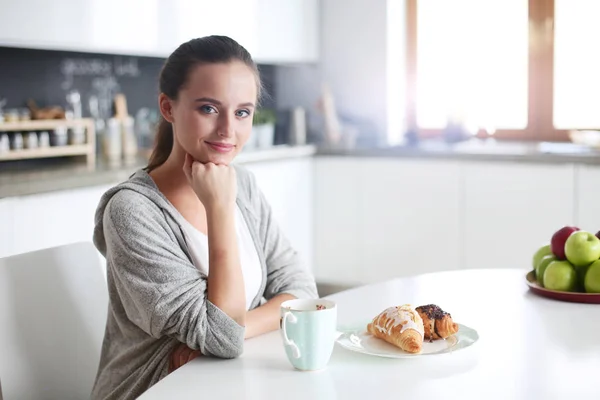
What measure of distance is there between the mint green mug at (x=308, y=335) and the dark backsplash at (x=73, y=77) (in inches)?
77.1

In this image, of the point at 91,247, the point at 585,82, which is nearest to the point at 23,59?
the point at 91,247

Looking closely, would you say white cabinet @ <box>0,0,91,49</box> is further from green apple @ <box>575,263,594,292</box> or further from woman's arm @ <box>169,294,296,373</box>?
green apple @ <box>575,263,594,292</box>

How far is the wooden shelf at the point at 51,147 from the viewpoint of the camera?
2.90 metres

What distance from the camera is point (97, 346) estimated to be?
5.33ft

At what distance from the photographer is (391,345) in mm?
1307

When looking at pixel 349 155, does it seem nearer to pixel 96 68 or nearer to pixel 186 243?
pixel 96 68

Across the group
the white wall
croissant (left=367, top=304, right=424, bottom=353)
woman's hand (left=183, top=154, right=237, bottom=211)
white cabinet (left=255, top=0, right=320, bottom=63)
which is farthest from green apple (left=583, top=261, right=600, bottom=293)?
the white wall

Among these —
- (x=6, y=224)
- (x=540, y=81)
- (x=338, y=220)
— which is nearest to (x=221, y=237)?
(x=6, y=224)

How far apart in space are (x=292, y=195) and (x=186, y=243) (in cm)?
256

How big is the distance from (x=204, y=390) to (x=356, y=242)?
10.1ft

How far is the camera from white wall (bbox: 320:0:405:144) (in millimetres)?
4406

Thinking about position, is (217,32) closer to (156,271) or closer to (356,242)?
(356,242)

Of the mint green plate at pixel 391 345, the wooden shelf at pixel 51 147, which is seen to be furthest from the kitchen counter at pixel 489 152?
the mint green plate at pixel 391 345

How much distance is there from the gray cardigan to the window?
286cm
